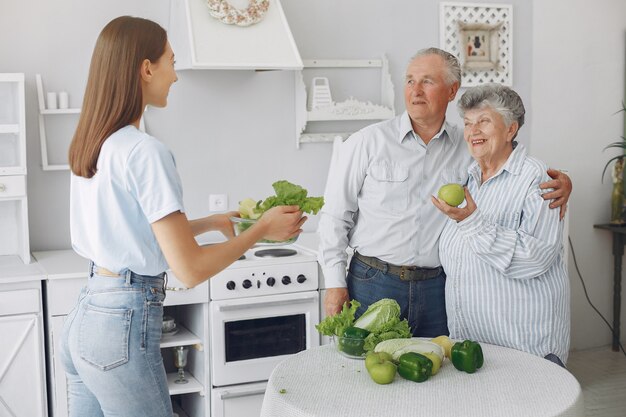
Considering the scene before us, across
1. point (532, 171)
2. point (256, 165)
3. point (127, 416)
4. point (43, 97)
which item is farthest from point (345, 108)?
point (127, 416)

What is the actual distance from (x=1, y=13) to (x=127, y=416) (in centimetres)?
243

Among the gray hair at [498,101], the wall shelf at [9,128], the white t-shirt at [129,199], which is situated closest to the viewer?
the white t-shirt at [129,199]

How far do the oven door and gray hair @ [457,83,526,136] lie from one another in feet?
4.73

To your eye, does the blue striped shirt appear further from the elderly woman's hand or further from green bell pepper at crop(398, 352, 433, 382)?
green bell pepper at crop(398, 352, 433, 382)

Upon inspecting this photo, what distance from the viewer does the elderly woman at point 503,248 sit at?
2.31 meters

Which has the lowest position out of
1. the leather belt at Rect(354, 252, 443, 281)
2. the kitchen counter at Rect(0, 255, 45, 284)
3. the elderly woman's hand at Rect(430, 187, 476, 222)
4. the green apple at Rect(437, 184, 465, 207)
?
the kitchen counter at Rect(0, 255, 45, 284)

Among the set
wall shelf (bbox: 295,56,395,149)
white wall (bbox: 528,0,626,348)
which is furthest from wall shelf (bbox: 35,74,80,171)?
white wall (bbox: 528,0,626,348)

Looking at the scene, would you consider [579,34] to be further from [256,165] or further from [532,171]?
[532,171]

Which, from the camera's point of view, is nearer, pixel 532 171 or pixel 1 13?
pixel 532 171

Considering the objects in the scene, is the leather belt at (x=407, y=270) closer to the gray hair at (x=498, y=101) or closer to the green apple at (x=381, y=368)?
the gray hair at (x=498, y=101)

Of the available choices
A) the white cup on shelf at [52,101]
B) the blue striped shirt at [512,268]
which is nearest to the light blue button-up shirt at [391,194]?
the blue striped shirt at [512,268]

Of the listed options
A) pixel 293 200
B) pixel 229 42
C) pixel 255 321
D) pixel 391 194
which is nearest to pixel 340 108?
pixel 229 42

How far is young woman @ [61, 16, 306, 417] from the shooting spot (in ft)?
5.81

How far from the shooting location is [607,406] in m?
4.23
